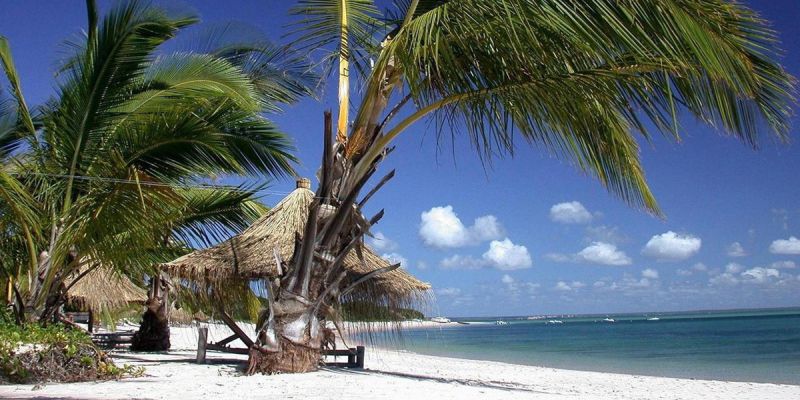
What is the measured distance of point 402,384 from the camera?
6.87 meters

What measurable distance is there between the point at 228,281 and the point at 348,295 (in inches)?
58.4

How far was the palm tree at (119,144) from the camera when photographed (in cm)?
644

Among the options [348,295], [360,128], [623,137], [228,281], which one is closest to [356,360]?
[348,295]

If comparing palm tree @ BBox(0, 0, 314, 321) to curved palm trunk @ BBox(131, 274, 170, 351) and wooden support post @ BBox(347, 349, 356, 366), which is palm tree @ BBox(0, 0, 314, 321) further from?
curved palm trunk @ BBox(131, 274, 170, 351)

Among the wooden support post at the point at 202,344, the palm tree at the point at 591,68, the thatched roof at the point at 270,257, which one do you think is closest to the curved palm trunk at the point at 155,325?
the wooden support post at the point at 202,344

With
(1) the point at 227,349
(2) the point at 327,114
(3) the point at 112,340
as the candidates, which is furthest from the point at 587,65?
(3) the point at 112,340

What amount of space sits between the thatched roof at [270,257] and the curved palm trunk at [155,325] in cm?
417

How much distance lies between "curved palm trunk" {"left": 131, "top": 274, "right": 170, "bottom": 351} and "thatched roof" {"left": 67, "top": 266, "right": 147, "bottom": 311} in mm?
962

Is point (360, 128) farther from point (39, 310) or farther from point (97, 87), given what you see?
point (39, 310)

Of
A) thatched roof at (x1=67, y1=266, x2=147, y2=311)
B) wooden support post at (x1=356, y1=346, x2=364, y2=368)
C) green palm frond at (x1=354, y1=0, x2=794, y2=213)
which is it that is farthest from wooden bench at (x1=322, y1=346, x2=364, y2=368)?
thatched roof at (x1=67, y1=266, x2=147, y2=311)

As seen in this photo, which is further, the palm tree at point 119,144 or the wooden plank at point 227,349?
the wooden plank at point 227,349

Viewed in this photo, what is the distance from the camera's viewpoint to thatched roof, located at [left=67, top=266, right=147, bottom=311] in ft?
43.7

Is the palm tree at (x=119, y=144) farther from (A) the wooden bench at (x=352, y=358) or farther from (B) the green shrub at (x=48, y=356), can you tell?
(A) the wooden bench at (x=352, y=358)

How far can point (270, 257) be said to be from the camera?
8.02 m
